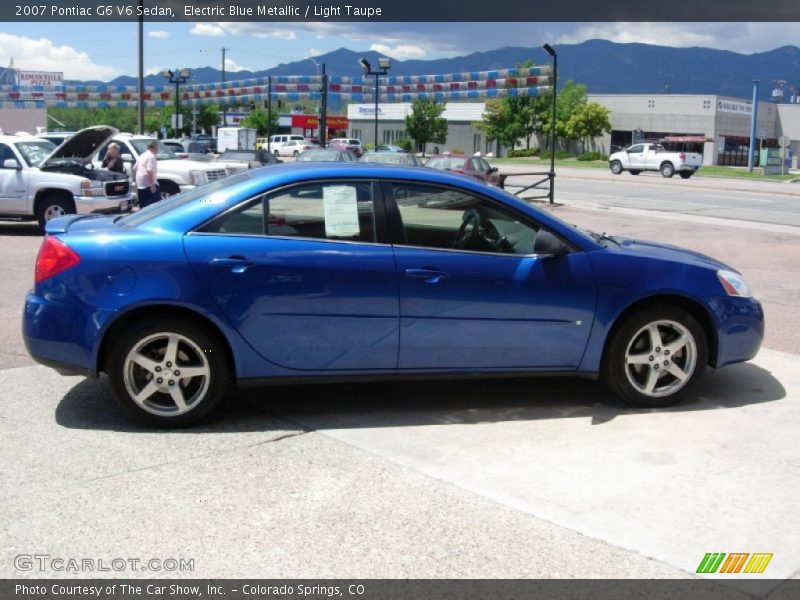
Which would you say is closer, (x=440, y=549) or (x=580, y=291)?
(x=440, y=549)

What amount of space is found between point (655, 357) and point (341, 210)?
2206 mm

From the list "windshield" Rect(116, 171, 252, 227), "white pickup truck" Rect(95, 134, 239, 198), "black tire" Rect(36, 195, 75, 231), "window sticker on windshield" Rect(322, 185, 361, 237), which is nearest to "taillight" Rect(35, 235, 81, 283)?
"windshield" Rect(116, 171, 252, 227)

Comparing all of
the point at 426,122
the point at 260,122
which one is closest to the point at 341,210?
the point at 426,122

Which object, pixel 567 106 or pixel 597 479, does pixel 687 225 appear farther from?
pixel 567 106

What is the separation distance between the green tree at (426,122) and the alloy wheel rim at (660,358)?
229 ft

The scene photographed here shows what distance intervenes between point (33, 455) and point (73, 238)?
129 centimetres

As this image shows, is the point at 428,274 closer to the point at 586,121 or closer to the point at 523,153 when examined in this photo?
the point at 523,153

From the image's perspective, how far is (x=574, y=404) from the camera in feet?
19.3

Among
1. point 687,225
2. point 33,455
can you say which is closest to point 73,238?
point 33,455

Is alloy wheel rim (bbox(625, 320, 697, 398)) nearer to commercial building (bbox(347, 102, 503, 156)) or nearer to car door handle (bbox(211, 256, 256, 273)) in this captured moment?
car door handle (bbox(211, 256, 256, 273))

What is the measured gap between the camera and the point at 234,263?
5.14 metres
